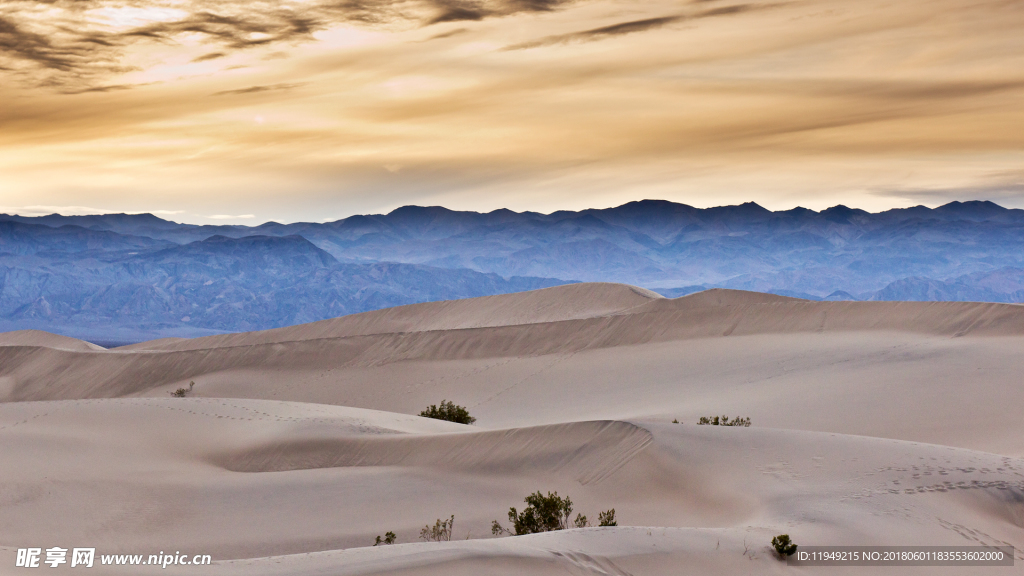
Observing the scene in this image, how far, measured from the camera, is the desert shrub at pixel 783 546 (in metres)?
9.34

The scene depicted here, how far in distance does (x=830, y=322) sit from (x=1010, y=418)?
59.2 ft

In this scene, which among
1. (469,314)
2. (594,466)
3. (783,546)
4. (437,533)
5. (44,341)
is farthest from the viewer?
(469,314)

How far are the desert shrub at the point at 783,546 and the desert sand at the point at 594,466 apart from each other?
4.9 inches

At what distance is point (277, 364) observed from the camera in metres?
44.3

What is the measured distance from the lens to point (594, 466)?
49.5 feet

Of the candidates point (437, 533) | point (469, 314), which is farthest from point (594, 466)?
point (469, 314)

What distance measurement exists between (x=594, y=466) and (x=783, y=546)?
593 centimetres

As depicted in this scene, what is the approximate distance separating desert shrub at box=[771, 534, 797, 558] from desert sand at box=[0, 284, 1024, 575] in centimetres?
12

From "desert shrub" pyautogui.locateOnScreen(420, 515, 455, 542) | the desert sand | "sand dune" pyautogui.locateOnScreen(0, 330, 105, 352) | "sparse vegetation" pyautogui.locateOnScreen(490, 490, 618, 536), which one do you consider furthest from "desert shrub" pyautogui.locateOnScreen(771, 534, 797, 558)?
"sand dune" pyautogui.locateOnScreen(0, 330, 105, 352)

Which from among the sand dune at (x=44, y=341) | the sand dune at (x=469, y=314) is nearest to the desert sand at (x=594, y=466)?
the sand dune at (x=469, y=314)

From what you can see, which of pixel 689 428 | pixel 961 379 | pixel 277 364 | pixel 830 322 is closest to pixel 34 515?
pixel 689 428

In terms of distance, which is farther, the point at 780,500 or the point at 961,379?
the point at 961,379

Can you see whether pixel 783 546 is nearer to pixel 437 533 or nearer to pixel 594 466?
pixel 437 533

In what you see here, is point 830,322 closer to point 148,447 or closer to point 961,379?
point 961,379
